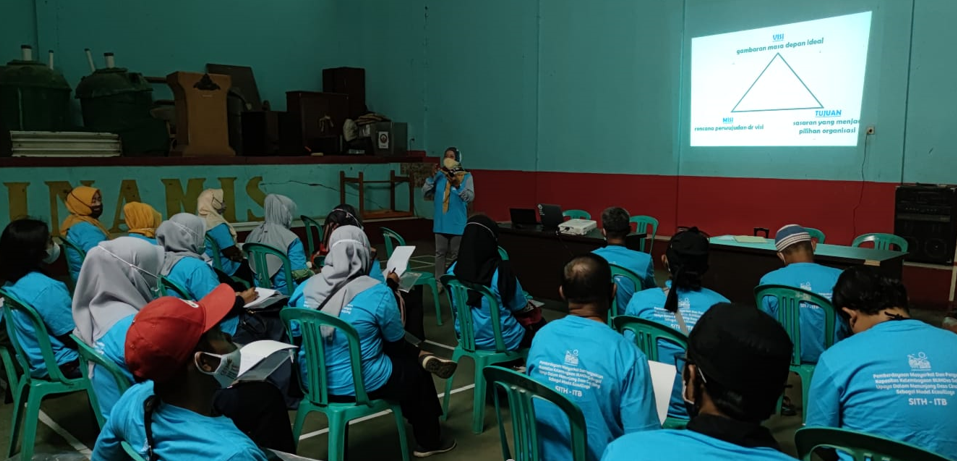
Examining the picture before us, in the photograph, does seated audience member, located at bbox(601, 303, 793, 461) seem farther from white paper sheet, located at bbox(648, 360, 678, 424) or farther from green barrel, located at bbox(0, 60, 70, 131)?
green barrel, located at bbox(0, 60, 70, 131)

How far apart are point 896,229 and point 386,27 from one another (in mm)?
8406

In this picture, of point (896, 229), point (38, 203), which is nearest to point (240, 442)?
point (896, 229)

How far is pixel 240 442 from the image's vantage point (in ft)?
4.86

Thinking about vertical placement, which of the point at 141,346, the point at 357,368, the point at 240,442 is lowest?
the point at 357,368

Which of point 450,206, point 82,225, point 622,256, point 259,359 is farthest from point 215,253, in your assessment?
point 259,359

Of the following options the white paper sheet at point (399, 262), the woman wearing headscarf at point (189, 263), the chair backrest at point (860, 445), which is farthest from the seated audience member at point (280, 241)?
the chair backrest at point (860, 445)

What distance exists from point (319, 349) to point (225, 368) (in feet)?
3.62

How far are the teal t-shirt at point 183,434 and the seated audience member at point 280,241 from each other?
322 centimetres

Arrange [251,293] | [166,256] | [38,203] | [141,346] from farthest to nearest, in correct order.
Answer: [38,203], [166,256], [251,293], [141,346]

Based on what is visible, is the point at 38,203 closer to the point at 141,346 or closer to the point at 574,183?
the point at 574,183

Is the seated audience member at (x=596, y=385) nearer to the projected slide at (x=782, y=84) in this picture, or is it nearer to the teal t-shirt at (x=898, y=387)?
the teal t-shirt at (x=898, y=387)

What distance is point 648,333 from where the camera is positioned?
8.38 feet

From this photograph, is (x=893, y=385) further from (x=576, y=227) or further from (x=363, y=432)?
(x=576, y=227)

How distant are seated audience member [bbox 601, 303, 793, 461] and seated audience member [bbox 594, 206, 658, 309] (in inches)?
94.8
